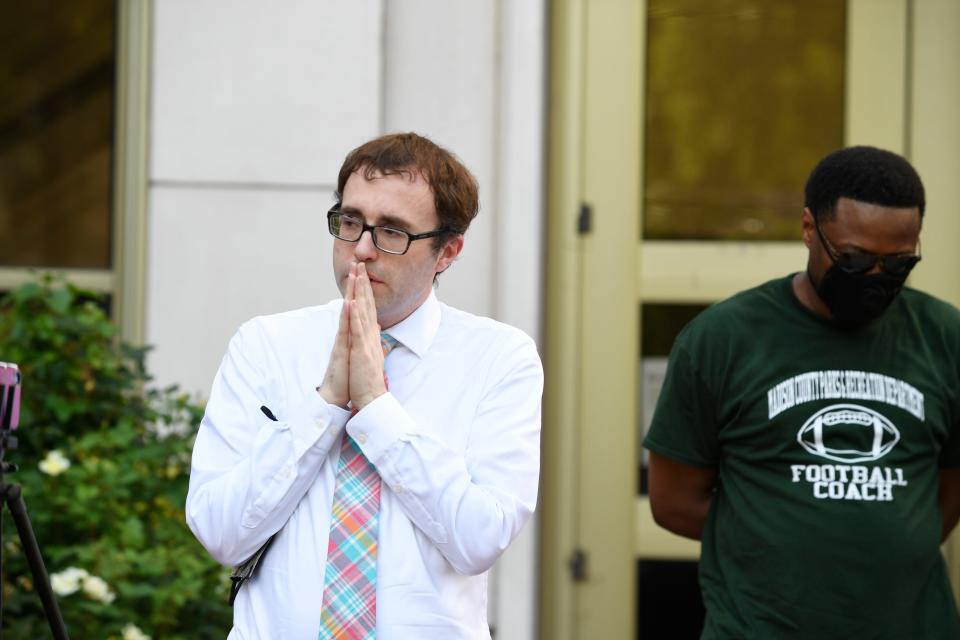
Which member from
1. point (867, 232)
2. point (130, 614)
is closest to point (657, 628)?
point (130, 614)

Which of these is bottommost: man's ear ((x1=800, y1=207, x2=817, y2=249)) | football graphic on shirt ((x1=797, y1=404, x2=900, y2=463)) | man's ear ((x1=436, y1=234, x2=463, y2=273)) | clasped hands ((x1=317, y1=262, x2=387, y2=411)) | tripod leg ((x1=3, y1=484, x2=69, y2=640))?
tripod leg ((x1=3, y1=484, x2=69, y2=640))

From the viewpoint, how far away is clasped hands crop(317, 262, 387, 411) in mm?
2555

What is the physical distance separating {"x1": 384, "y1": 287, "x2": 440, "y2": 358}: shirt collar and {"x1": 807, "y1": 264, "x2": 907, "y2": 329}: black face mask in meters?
→ 0.91

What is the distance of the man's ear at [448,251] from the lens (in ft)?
9.12

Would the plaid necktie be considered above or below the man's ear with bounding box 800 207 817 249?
below

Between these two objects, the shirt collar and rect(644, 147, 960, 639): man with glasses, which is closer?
the shirt collar

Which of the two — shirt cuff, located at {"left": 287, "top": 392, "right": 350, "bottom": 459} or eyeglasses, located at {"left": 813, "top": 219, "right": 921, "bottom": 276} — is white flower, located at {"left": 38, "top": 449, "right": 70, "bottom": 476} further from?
eyeglasses, located at {"left": 813, "top": 219, "right": 921, "bottom": 276}

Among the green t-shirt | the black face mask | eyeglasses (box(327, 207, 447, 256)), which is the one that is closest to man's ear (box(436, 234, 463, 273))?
A: eyeglasses (box(327, 207, 447, 256))

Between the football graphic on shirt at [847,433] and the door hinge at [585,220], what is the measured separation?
2.40 m

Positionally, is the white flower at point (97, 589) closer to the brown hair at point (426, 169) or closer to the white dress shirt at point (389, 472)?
the white dress shirt at point (389, 472)

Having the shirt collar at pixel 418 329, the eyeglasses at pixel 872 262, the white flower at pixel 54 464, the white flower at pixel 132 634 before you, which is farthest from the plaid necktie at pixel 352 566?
the white flower at pixel 54 464

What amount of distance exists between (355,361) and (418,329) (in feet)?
0.79

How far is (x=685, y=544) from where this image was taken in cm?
536

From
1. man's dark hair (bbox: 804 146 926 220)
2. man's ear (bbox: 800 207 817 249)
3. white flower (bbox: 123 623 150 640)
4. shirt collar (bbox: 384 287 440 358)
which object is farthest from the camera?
white flower (bbox: 123 623 150 640)
